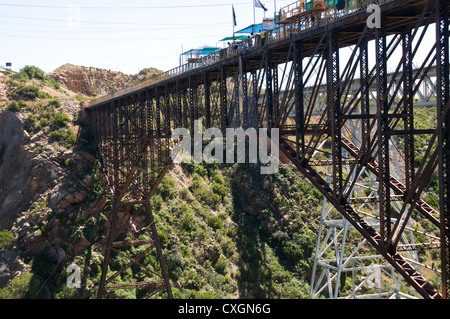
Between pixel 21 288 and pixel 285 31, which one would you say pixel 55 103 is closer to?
pixel 21 288

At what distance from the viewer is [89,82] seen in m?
63.5

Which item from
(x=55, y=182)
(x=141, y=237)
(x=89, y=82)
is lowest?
(x=141, y=237)

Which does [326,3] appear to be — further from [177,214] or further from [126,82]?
[126,82]

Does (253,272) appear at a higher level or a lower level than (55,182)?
lower

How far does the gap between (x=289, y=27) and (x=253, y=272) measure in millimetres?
23446

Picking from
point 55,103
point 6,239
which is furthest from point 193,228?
point 55,103

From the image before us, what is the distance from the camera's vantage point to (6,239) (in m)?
29.3

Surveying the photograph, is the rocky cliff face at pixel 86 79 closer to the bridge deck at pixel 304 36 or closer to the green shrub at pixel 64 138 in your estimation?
the green shrub at pixel 64 138

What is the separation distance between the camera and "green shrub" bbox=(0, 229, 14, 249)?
2920cm

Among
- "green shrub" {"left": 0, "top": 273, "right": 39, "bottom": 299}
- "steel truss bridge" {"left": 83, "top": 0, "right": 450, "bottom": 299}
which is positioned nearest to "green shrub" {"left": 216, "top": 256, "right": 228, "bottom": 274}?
"steel truss bridge" {"left": 83, "top": 0, "right": 450, "bottom": 299}

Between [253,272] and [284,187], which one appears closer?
[253,272]
